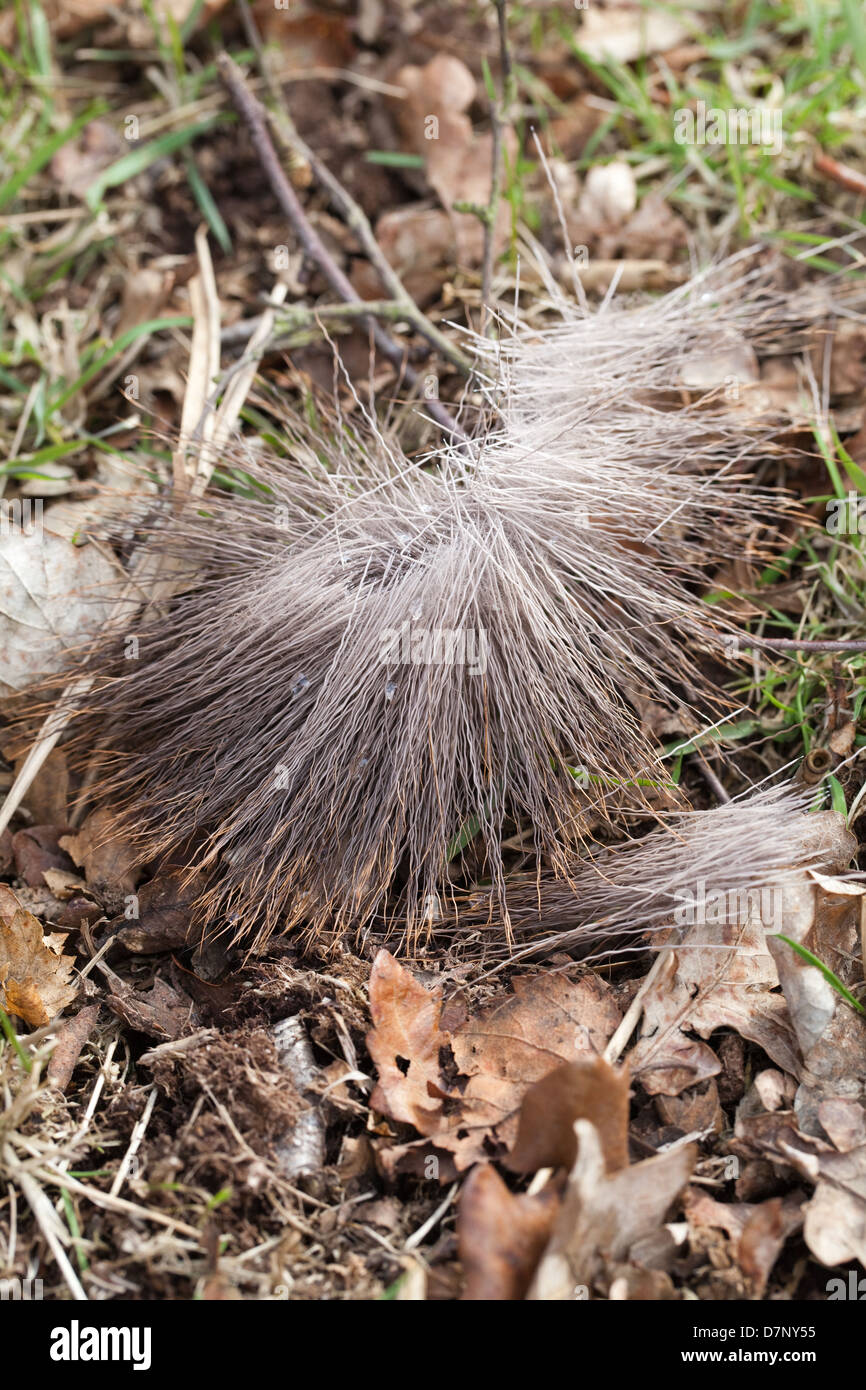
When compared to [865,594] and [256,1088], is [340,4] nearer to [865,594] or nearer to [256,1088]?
[865,594]

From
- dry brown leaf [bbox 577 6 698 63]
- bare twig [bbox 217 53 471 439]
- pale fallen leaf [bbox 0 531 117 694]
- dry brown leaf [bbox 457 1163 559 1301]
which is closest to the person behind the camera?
dry brown leaf [bbox 457 1163 559 1301]

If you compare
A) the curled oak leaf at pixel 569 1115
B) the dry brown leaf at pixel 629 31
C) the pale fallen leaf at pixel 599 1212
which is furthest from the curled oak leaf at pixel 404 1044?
the dry brown leaf at pixel 629 31

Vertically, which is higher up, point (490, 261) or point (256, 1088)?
point (490, 261)

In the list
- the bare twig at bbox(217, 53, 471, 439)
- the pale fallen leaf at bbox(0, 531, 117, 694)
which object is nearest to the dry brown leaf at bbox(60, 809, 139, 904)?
the pale fallen leaf at bbox(0, 531, 117, 694)

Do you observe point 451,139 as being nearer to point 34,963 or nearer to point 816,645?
point 816,645

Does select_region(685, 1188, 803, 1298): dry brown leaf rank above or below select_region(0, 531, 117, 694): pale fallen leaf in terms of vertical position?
below

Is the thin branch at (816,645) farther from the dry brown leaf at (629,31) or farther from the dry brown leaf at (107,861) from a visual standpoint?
the dry brown leaf at (629,31)

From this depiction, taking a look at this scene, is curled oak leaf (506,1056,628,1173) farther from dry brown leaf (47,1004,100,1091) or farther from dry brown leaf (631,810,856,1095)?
dry brown leaf (47,1004,100,1091)
